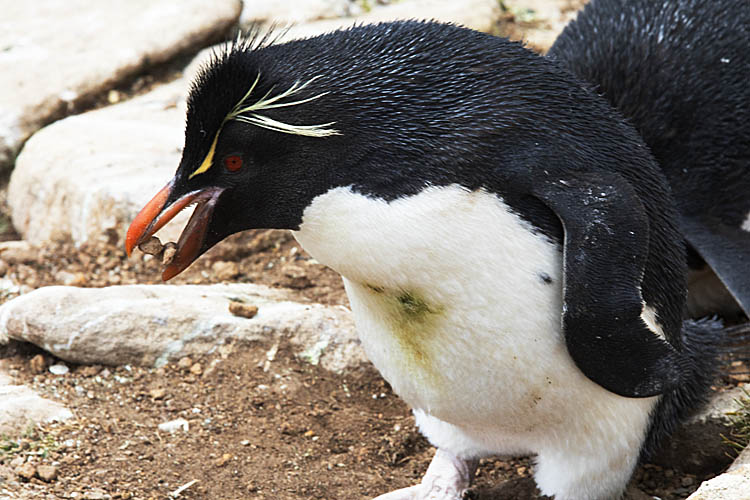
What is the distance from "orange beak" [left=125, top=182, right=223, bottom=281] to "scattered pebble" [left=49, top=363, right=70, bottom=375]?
3.45 feet

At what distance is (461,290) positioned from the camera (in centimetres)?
210

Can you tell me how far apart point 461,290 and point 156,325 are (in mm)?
1325

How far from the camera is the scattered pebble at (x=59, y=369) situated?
118 inches

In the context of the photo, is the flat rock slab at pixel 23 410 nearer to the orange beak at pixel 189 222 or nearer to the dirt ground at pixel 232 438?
the dirt ground at pixel 232 438

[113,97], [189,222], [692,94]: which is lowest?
[113,97]

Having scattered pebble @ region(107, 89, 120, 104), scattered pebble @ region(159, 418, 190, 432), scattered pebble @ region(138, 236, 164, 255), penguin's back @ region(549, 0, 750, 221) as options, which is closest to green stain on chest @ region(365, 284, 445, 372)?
scattered pebble @ region(138, 236, 164, 255)

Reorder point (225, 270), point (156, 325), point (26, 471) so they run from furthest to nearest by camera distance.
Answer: point (225, 270), point (156, 325), point (26, 471)

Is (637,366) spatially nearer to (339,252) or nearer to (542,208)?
(542,208)

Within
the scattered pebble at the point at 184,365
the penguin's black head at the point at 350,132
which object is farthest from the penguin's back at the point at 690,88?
the scattered pebble at the point at 184,365

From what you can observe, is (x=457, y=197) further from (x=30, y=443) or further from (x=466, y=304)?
(x=30, y=443)

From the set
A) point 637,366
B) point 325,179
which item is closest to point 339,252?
point 325,179

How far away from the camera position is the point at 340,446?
284cm

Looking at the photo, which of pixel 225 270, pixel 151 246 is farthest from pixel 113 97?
pixel 151 246

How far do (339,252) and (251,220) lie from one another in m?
0.22
